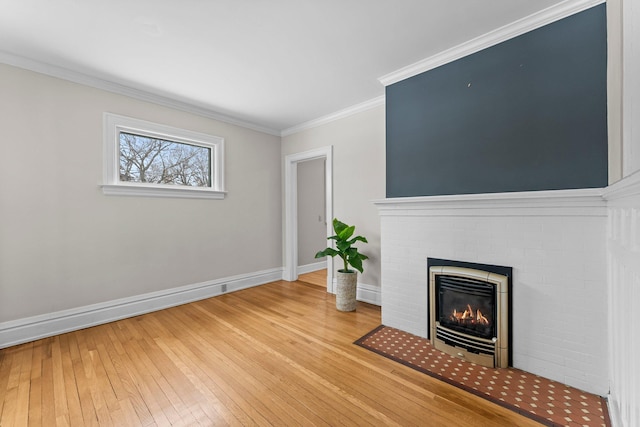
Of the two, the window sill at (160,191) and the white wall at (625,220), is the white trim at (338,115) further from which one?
the white wall at (625,220)

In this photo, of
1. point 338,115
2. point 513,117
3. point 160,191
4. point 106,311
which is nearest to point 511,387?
point 513,117

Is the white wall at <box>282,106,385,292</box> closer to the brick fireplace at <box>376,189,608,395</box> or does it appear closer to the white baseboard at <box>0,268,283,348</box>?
the brick fireplace at <box>376,189,608,395</box>

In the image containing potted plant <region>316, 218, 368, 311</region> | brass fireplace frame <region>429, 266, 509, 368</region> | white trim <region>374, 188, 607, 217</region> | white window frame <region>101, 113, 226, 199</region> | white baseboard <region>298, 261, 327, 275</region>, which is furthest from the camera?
white baseboard <region>298, 261, 327, 275</region>

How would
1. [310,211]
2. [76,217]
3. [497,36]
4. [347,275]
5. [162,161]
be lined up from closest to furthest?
[497,36], [76,217], [347,275], [162,161], [310,211]

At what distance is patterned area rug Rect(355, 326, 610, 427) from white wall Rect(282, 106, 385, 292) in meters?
1.16

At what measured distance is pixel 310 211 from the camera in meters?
5.38

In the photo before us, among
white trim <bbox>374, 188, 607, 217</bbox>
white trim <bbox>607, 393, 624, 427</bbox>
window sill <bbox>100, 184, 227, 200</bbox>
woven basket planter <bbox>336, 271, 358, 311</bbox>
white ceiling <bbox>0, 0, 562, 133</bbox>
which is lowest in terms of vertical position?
white trim <bbox>607, 393, 624, 427</bbox>

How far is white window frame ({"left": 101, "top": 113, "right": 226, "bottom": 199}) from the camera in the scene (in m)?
2.84

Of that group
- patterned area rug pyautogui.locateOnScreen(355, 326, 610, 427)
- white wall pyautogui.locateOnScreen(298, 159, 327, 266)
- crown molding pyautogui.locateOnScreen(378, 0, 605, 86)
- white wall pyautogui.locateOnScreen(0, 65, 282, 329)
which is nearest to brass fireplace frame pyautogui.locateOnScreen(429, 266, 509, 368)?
patterned area rug pyautogui.locateOnScreen(355, 326, 610, 427)

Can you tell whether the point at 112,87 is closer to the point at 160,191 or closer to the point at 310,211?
the point at 160,191

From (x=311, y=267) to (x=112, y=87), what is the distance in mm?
4048

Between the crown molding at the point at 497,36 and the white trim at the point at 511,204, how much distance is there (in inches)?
49.1

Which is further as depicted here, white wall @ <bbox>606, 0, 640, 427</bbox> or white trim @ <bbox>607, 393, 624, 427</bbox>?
white trim @ <bbox>607, 393, 624, 427</bbox>

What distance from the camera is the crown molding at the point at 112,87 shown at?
2.36m
